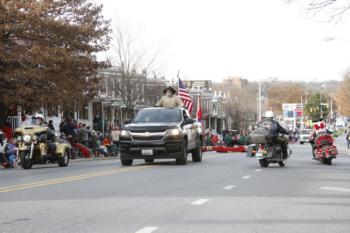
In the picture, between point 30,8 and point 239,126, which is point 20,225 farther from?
point 239,126

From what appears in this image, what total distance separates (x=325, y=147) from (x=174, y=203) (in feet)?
42.7

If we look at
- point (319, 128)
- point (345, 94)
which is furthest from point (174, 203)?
point (345, 94)

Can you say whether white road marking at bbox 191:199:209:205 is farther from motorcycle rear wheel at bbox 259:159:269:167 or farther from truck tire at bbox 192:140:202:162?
truck tire at bbox 192:140:202:162

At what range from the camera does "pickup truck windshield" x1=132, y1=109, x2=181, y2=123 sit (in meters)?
22.1

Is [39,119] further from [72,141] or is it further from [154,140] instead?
[72,141]

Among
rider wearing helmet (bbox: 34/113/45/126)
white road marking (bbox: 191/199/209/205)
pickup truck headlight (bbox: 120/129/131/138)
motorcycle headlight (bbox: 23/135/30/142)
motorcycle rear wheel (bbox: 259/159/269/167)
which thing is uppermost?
rider wearing helmet (bbox: 34/113/45/126)

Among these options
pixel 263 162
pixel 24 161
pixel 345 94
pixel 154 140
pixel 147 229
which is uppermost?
pixel 345 94

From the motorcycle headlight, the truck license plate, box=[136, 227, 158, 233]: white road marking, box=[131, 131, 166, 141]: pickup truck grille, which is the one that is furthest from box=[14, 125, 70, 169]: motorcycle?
box=[136, 227, 158, 233]: white road marking

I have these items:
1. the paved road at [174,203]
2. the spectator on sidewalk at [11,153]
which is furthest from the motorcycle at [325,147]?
the spectator on sidewalk at [11,153]

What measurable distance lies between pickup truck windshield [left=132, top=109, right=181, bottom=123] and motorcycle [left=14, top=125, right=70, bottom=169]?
107 inches

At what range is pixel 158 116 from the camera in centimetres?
2220

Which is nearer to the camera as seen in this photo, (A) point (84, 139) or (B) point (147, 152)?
(B) point (147, 152)

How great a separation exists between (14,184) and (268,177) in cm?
621

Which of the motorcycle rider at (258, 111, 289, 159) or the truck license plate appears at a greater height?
the motorcycle rider at (258, 111, 289, 159)
